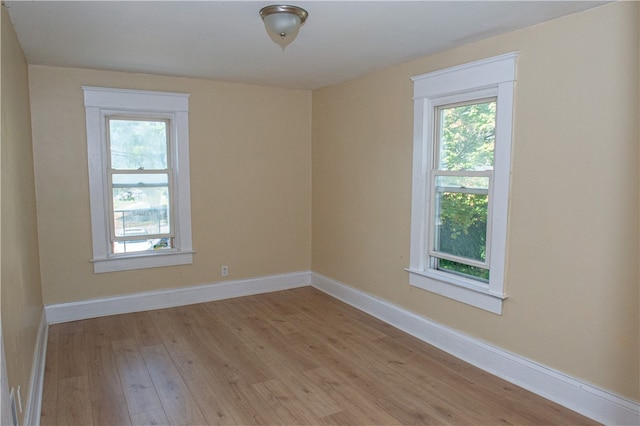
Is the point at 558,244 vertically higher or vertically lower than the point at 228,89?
lower

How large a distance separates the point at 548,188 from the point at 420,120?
1204 millimetres

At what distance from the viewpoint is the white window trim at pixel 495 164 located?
2.82 metres

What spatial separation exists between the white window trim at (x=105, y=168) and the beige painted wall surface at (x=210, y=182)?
0.21 ft

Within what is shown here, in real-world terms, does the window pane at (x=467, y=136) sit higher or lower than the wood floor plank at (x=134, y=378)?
higher

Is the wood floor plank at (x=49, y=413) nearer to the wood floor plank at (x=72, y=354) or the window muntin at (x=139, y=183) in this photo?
the wood floor plank at (x=72, y=354)

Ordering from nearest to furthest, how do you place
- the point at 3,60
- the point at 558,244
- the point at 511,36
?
1. the point at 3,60
2. the point at 558,244
3. the point at 511,36

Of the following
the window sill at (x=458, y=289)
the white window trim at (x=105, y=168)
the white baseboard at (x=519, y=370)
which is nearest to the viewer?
the white baseboard at (x=519, y=370)

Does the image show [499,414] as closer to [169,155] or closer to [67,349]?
[67,349]

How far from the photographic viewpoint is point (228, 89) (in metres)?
4.52

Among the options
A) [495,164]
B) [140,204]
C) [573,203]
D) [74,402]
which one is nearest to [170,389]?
[74,402]

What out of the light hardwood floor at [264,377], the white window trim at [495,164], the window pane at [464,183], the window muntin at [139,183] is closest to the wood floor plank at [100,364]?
the light hardwood floor at [264,377]

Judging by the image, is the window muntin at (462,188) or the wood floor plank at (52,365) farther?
the window muntin at (462,188)

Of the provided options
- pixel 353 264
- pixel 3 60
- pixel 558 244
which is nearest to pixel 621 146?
pixel 558 244

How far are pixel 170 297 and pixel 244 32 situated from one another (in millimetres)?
2852
